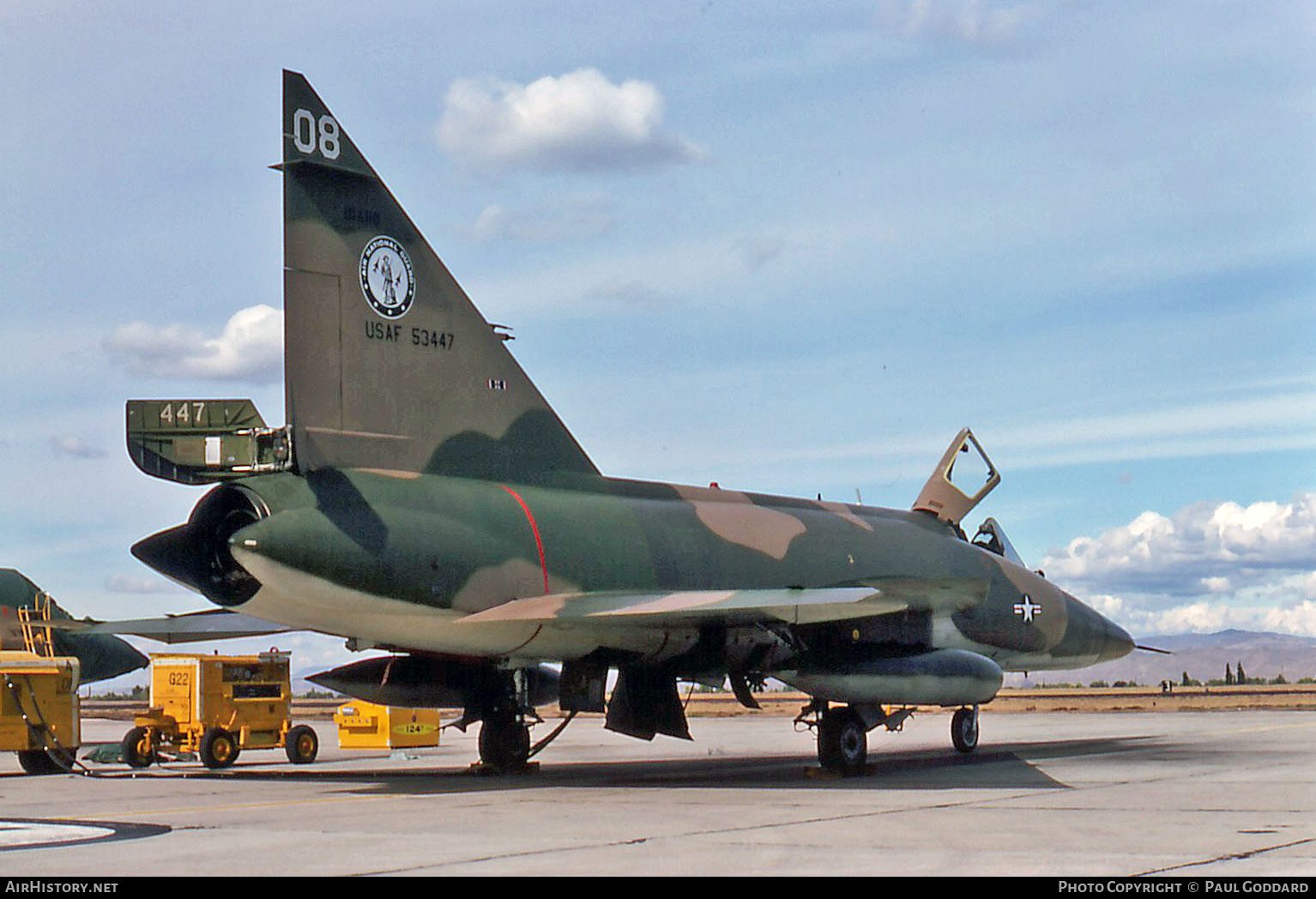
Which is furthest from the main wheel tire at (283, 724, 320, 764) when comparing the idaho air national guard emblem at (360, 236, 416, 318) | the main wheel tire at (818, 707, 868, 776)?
the idaho air national guard emblem at (360, 236, 416, 318)

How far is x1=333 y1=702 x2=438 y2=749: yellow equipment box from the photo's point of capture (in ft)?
77.5

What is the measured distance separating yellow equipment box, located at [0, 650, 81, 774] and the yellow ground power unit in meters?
0.79

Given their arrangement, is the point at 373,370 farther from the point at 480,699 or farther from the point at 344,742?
the point at 344,742

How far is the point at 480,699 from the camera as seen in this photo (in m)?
16.4

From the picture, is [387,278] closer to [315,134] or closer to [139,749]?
[315,134]

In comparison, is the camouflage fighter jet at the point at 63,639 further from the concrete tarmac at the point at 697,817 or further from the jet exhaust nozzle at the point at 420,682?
the jet exhaust nozzle at the point at 420,682

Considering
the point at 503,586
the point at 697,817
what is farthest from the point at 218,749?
the point at 697,817

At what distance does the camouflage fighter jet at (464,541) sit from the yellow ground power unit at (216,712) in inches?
120

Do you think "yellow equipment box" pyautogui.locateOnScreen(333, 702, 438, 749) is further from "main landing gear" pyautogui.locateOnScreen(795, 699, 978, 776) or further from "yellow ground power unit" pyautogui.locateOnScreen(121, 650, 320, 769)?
"main landing gear" pyautogui.locateOnScreen(795, 699, 978, 776)

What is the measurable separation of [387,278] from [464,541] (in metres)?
2.70

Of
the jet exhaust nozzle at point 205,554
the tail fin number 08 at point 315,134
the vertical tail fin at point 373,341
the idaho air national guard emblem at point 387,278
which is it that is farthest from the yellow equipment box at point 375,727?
the tail fin number 08 at point 315,134

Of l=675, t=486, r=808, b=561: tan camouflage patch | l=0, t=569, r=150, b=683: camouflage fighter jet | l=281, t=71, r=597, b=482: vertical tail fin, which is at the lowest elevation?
l=0, t=569, r=150, b=683: camouflage fighter jet

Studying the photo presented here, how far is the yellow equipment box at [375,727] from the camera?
77.5ft
